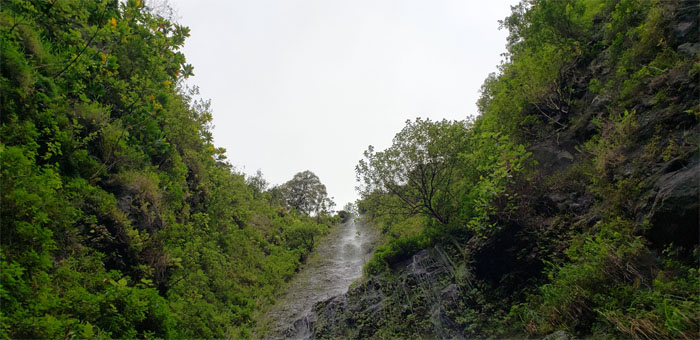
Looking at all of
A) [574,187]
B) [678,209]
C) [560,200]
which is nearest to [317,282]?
[560,200]

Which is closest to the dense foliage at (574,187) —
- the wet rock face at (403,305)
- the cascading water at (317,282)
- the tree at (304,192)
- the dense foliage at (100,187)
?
the wet rock face at (403,305)

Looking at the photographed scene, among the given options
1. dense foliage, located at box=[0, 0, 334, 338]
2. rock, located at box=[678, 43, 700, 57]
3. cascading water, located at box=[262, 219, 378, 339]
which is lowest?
cascading water, located at box=[262, 219, 378, 339]

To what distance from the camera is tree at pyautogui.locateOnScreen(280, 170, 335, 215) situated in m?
35.0

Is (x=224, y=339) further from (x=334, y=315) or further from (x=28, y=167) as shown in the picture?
(x=28, y=167)

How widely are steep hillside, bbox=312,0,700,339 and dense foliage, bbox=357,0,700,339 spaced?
0.10 feet

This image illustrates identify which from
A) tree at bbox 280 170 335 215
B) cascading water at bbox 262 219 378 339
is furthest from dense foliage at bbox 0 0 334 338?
tree at bbox 280 170 335 215

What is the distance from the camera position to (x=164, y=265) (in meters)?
7.36

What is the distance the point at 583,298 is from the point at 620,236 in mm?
1194

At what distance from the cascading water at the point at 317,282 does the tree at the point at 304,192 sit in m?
10.9

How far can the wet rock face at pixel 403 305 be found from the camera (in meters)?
8.75

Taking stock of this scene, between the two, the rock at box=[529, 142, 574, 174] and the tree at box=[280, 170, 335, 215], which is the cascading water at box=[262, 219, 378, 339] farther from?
the tree at box=[280, 170, 335, 215]

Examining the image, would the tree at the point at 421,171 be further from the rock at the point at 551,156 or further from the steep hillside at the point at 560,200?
the rock at the point at 551,156

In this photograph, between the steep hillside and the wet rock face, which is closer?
the steep hillside

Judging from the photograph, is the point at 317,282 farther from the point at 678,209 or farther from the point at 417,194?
the point at 678,209
